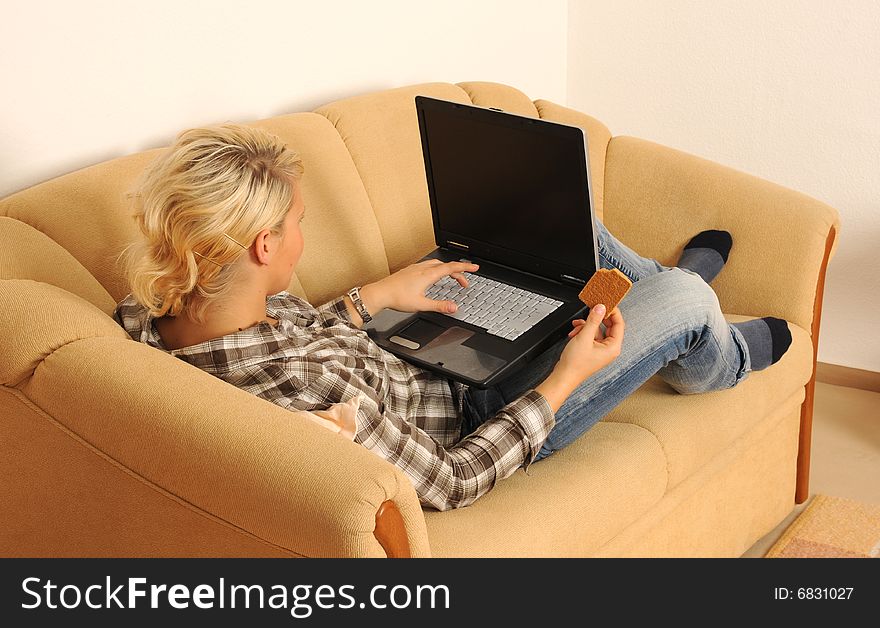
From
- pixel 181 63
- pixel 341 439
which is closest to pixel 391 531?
pixel 341 439

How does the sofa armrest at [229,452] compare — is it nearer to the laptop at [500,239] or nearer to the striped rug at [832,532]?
the laptop at [500,239]

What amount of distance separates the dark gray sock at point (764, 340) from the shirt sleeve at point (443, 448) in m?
0.63

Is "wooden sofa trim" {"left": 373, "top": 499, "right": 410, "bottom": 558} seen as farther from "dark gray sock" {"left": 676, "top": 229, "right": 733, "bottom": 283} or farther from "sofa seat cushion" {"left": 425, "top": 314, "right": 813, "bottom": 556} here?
"dark gray sock" {"left": 676, "top": 229, "right": 733, "bottom": 283}

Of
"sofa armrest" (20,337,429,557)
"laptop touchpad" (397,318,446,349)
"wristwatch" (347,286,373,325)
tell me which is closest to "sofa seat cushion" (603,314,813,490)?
A: "laptop touchpad" (397,318,446,349)

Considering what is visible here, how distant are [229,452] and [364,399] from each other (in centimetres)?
27

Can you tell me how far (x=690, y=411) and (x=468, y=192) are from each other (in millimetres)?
601

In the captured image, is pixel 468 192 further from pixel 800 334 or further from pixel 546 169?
pixel 800 334

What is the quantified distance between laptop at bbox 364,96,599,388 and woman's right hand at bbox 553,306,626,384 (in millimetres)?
161

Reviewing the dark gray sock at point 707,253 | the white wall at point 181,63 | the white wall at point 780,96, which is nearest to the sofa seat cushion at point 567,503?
the dark gray sock at point 707,253

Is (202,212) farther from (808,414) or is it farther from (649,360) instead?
(808,414)

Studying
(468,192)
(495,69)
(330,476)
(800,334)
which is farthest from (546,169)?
(495,69)

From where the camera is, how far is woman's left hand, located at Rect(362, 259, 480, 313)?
6.26 feet

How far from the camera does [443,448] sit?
60.0 inches
